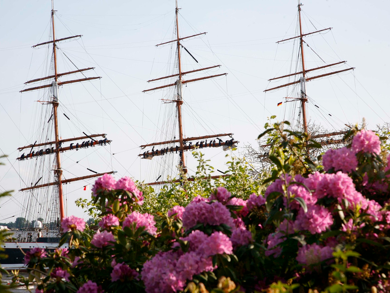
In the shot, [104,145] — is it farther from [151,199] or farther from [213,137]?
[151,199]

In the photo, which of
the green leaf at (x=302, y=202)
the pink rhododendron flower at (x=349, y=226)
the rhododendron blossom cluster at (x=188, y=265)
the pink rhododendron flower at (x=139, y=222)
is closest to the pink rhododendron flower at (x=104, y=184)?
the pink rhododendron flower at (x=139, y=222)

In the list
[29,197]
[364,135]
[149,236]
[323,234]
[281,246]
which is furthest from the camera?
[29,197]

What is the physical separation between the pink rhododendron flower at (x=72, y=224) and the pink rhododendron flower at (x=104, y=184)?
1.14 feet

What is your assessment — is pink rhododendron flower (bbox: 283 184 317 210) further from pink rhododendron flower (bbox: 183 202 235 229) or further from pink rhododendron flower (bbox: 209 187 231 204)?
pink rhododendron flower (bbox: 209 187 231 204)

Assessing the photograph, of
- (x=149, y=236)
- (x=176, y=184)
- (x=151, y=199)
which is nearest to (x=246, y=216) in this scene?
(x=149, y=236)

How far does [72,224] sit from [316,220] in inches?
103

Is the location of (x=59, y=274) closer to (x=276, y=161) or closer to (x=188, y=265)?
(x=188, y=265)

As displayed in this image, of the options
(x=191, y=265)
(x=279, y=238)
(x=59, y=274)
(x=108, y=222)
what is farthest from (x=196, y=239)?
(x=108, y=222)

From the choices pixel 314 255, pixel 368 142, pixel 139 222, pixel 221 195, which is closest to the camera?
pixel 314 255

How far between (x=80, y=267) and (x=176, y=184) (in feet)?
29.3

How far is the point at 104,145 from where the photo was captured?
4734 centimetres

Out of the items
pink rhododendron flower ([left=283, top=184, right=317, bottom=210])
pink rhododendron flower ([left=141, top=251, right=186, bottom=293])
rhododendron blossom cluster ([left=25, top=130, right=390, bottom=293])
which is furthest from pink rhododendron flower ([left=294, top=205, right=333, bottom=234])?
pink rhododendron flower ([left=141, top=251, right=186, bottom=293])

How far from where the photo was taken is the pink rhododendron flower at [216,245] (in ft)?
10.2

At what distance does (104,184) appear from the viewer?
509 centimetres
